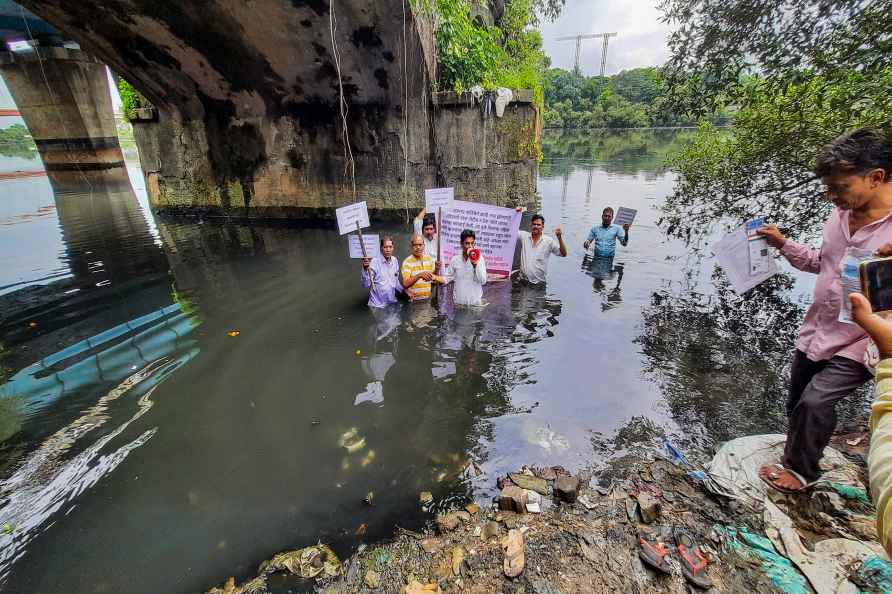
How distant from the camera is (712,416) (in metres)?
3.52

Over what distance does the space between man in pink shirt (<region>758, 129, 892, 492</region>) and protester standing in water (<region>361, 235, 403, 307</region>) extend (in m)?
4.53

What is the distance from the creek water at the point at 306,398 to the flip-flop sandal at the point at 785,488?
1.98 ft

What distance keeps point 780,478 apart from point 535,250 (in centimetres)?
451

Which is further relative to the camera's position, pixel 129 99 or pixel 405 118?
pixel 129 99

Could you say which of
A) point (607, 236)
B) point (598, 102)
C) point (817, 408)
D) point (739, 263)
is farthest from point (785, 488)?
point (598, 102)

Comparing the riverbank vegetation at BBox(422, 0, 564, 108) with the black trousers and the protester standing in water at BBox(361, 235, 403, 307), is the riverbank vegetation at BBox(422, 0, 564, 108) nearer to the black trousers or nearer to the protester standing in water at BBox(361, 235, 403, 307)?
the protester standing in water at BBox(361, 235, 403, 307)

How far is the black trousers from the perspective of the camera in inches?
89.4

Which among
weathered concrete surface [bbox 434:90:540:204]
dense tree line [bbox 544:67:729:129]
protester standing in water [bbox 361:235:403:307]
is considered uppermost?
dense tree line [bbox 544:67:729:129]

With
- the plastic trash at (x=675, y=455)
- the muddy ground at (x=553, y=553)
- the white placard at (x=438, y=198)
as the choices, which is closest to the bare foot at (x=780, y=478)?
the muddy ground at (x=553, y=553)

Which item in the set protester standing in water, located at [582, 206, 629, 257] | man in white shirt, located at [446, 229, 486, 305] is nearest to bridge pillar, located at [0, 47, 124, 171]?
man in white shirt, located at [446, 229, 486, 305]

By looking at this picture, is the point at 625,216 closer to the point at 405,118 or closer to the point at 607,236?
the point at 607,236

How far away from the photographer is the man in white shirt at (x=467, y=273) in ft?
18.2

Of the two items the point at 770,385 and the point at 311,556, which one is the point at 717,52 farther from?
the point at 311,556

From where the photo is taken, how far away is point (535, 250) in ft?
21.5
